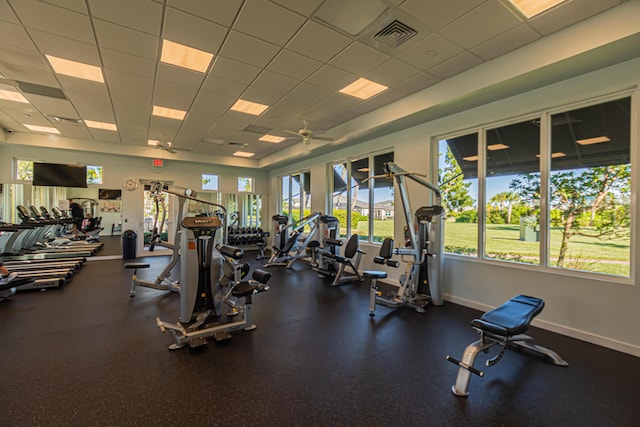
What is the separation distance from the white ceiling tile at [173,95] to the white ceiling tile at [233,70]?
0.60 m

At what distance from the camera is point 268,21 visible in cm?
271

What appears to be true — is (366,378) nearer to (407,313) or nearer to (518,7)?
(407,313)

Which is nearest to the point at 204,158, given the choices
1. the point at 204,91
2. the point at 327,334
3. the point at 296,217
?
the point at 296,217

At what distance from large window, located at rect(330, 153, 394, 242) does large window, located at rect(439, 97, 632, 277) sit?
166 cm

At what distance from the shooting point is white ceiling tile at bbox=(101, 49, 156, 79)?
3.29 metres

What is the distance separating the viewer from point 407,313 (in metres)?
3.81

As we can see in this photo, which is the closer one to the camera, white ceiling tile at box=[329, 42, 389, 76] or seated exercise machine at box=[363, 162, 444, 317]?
white ceiling tile at box=[329, 42, 389, 76]

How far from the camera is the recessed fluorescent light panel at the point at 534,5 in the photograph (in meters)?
2.45

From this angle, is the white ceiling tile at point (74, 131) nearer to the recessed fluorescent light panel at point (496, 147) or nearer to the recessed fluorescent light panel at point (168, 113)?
the recessed fluorescent light panel at point (168, 113)

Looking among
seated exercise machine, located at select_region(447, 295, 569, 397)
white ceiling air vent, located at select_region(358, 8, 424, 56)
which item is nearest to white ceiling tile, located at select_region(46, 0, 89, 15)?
white ceiling air vent, located at select_region(358, 8, 424, 56)

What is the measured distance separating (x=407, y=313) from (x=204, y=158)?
7467mm

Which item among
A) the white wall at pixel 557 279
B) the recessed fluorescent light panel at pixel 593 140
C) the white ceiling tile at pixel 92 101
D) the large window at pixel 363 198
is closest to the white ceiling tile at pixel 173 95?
the white ceiling tile at pixel 92 101

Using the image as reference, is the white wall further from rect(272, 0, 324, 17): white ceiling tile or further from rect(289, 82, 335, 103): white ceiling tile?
rect(272, 0, 324, 17): white ceiling tile

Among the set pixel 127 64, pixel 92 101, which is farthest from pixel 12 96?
pixel 127 64
